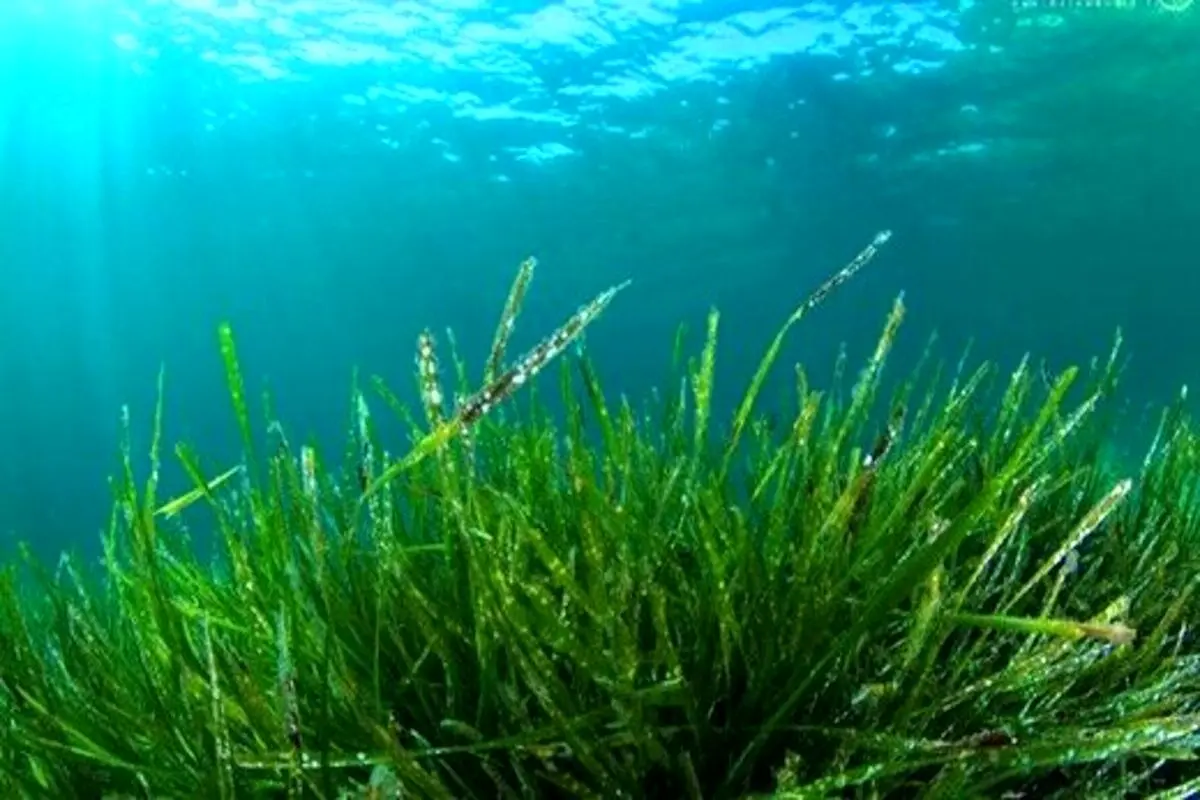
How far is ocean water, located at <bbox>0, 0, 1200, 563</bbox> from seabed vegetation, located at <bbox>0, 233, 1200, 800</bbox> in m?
16.3

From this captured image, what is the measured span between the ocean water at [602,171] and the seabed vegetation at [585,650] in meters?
16.3

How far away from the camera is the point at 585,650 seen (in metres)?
1.37

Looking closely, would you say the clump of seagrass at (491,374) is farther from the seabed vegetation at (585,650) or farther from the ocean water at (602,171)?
the ocean water at (602,171)

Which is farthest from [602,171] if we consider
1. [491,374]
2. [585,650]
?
[585,650]

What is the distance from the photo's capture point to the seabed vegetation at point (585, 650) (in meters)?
1.36

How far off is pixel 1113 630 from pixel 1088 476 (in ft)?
5.17

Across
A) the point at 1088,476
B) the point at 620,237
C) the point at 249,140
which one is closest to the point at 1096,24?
the point at 620,237

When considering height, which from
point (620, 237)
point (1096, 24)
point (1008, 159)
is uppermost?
point (1096, 24)

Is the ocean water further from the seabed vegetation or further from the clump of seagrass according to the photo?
the clump of seagrass

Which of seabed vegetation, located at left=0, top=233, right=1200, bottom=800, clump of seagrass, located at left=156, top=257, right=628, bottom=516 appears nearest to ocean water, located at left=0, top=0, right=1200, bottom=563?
seabed vegetation, located at left=0, top=233, right=1200, bottom=800

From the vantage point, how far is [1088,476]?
2.58 m

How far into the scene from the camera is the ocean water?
30812 millimetres

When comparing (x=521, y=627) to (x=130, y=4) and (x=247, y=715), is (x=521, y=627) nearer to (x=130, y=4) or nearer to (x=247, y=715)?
(x=247, y=715)

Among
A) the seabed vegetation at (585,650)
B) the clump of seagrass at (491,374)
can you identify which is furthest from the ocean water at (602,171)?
the clump of seagrass at (491,374)
